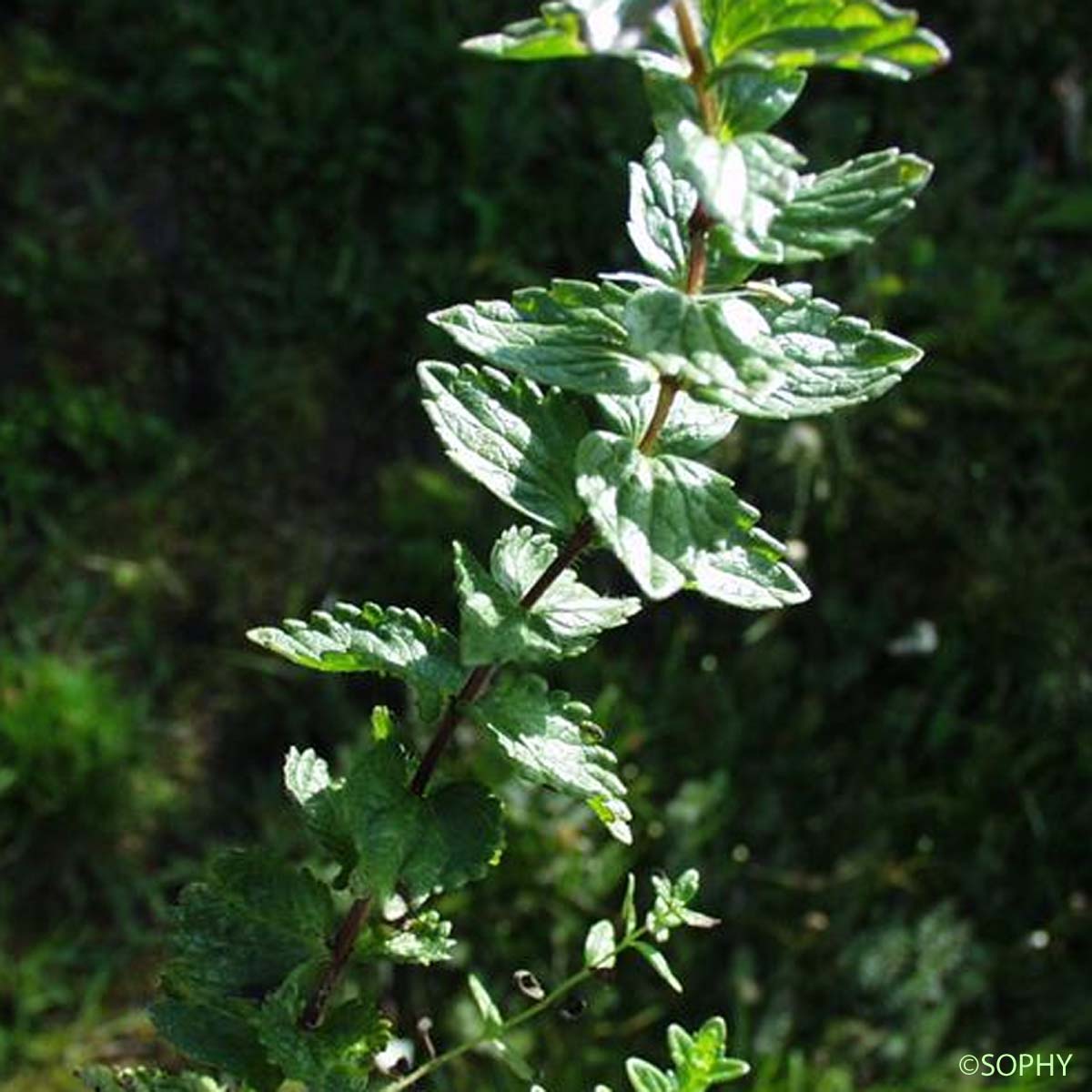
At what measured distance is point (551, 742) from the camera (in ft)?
3.19

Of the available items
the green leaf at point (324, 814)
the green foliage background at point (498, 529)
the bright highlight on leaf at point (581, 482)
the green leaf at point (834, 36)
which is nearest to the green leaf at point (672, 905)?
the bright highlight on leaf at point (581, 482)

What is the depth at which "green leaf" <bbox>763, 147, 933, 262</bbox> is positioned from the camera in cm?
86

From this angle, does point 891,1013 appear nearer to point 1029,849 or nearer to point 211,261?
point 1029,849

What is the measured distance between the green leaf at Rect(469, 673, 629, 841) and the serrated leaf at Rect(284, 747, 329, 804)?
15cm

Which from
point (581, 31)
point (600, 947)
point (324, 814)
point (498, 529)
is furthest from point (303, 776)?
point (498, 529)

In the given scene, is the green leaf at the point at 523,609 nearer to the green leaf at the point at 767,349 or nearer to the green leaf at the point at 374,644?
the green leaf at the point at 374,644

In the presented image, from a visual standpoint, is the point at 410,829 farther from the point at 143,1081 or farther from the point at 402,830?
the point at 143,1081

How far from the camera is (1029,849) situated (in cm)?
261

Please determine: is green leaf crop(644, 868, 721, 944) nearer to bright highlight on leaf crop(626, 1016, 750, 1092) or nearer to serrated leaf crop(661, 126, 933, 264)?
bright highlight on leaf crop(626, 1016, 750, 1092)

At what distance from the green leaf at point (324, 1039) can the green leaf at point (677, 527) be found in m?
0.36

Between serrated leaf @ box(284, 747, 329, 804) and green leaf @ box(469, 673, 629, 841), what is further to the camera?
serrated leaf @ box(284, 747, 329, 804)

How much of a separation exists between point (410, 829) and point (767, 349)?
346 millimetres

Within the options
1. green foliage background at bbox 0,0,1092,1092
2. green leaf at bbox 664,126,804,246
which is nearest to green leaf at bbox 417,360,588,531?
green leaf at bbox 664,126,804,246

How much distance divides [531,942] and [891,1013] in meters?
0.52
